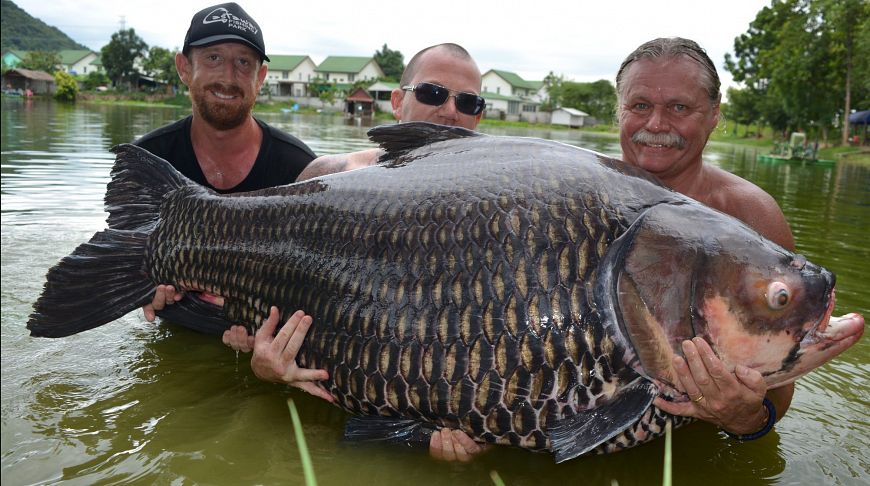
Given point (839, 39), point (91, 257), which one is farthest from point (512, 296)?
point (839, 39)

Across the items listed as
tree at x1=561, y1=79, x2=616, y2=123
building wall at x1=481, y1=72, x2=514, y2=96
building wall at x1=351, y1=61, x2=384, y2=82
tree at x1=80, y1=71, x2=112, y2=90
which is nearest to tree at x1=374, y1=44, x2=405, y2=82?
building wall at x1=351, y1=61, x2=384, y2=82

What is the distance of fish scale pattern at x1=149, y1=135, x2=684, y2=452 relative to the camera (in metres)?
2.47

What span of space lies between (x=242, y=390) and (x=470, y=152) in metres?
1.94

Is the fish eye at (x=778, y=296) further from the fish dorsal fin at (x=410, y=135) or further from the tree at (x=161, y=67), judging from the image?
the tree at (x=161, y=67)

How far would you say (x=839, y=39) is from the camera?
39.6 meters

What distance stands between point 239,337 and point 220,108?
224cm

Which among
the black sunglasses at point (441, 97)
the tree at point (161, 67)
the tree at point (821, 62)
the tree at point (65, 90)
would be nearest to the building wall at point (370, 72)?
the tree at point (161, 67)

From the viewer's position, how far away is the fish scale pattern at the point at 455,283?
2.47 metres

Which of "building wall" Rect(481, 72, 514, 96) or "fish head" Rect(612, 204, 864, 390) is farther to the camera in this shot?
"building wall" Rect(481, 72, 514, 96)

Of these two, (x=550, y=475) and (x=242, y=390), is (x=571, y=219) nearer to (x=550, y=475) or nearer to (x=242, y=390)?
(x=550, y=475)

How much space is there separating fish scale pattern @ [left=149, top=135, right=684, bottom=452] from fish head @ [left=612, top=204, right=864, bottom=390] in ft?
0.39

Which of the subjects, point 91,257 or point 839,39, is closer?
point 91,257

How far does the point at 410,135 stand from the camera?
10.7ft

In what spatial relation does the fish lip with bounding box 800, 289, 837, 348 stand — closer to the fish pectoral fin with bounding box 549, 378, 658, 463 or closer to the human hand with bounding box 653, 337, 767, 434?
the human hand with bounding box 653, 337, 767, 434
